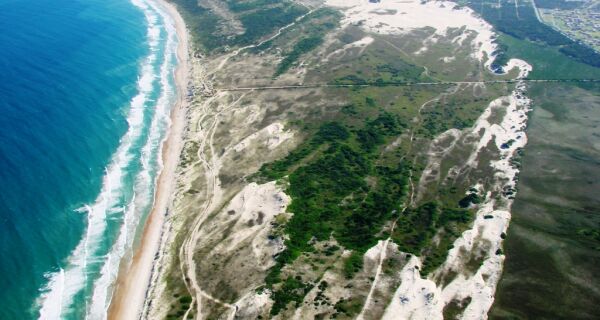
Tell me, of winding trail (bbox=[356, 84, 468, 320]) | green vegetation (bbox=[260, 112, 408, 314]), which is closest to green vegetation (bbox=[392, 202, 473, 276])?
winding trail (bbox=[356, 84, 468, 320])

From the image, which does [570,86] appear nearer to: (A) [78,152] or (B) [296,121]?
(B) [296,121]

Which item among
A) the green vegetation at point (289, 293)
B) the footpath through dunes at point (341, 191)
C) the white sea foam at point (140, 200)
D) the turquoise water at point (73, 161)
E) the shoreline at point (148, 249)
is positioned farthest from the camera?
the turquoise water at point (73, 161)

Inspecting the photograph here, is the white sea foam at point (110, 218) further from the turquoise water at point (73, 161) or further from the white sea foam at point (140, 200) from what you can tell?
the turquoise water at point (73, 161)

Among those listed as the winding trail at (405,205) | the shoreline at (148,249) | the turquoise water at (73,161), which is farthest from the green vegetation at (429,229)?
the turquoise water at (73,161)

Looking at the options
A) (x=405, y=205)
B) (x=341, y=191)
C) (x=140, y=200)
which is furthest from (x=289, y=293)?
(x=140, y=200)

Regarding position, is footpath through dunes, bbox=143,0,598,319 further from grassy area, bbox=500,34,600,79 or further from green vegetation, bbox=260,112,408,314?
grassy area, bbox=500,34,600,79

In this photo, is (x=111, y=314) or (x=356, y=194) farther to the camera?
(x=356, y=194)

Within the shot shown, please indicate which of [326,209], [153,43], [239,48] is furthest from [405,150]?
[153,43]
